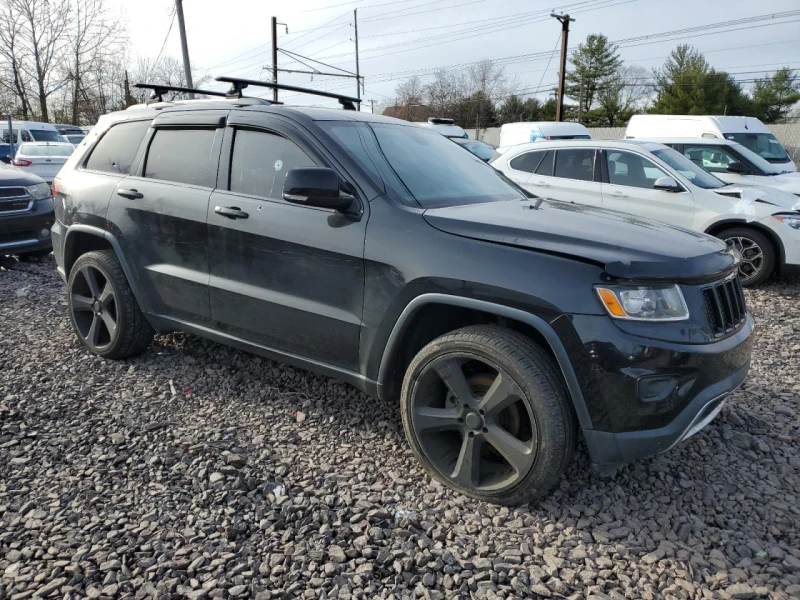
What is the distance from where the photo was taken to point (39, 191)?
25.8 feet

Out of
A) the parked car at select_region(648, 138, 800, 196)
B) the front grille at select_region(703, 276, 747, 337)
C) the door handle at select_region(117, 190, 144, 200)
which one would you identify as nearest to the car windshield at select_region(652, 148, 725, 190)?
the parked car at select_region(648, 138, 800, 196)

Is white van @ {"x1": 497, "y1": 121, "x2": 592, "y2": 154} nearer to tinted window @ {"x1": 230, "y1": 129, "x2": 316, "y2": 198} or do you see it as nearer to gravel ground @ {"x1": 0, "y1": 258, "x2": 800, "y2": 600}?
tinted window @ {"x1": 230, "y1": 129, "x2": 316, "y2": 198}

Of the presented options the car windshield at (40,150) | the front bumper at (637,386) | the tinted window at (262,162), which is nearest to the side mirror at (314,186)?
the tinted window at (262,162)

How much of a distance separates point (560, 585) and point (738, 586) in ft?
2.18

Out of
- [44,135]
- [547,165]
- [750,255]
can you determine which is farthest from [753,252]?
[44,135]

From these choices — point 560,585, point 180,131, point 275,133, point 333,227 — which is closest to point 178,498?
point 333,227

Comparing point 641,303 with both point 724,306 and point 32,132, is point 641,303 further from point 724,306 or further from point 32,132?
point 32,132

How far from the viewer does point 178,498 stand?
2.85m

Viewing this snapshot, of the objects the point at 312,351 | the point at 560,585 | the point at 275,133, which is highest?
the point at 275,133

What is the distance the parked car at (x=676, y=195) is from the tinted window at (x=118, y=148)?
4872mm

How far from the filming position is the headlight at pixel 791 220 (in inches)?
271

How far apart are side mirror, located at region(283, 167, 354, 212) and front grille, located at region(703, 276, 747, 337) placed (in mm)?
1708

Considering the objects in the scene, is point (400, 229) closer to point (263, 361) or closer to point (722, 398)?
point (722, 398)

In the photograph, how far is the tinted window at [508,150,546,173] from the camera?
828 centimetres
